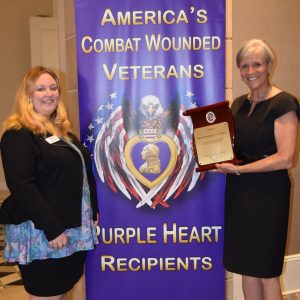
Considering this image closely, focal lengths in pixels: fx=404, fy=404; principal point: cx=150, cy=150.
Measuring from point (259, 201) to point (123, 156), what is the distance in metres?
0.90

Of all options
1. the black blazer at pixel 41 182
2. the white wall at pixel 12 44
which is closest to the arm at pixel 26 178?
the black blazer at pixel 41 182

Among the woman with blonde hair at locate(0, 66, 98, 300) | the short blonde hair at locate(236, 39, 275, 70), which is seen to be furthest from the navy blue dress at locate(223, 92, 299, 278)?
the woman with blonde hair at locate(0, 66, 98, 300)

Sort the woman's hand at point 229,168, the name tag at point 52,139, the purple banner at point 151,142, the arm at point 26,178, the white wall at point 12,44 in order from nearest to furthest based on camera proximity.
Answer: the arm at point 26,178 < the name tag at point 52,139 < the woman's hand at point 229,168 < the purple banner at point 151,142 < the white wall at point 12,44

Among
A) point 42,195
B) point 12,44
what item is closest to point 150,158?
point 42,195

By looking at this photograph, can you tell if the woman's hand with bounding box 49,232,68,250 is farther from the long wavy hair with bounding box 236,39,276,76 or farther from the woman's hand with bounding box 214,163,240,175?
the long wavy hair with bounding box 236,39,276,76

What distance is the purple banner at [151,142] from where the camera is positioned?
2377 mm

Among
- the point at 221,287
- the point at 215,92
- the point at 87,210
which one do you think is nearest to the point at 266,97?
the point at 215,92

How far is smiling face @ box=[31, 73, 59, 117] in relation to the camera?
1776 mm

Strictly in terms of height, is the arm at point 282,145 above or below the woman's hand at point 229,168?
above

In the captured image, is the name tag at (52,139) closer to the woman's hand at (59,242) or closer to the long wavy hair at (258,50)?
the woman's hand at (59,242)

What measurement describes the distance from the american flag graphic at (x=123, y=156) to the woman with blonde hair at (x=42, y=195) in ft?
1.88

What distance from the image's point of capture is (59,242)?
5.61ft

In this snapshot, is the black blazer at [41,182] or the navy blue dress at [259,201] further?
the navy blue dress at [259,201]

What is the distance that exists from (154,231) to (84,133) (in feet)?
2.44
